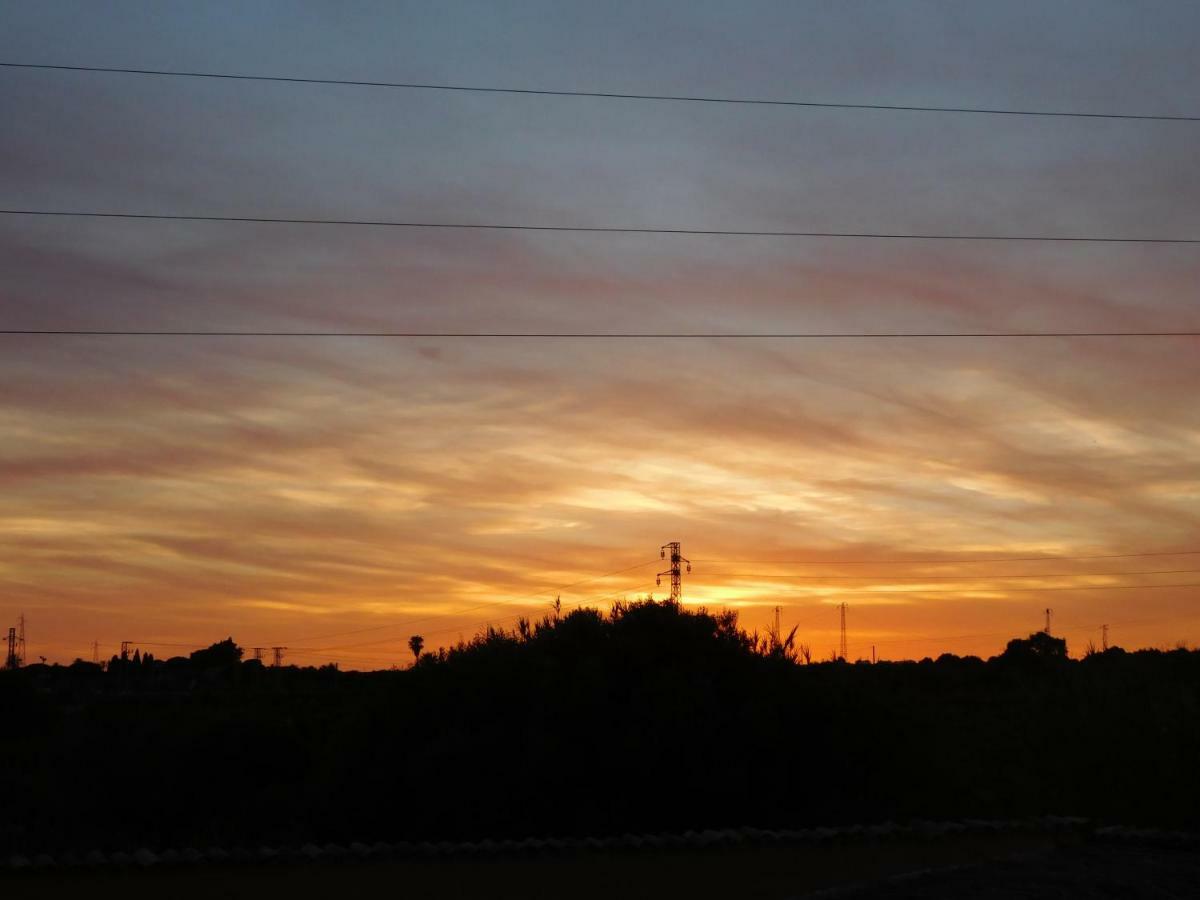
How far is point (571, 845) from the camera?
64.7 feet

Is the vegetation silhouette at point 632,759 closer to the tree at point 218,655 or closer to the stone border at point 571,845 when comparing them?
the stone border at point 571,845

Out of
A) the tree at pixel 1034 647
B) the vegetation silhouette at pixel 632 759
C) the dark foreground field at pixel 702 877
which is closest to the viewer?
the dark foreground field at pixel 702 877

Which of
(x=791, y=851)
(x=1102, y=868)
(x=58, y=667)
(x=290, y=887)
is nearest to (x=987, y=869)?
(x=1102, y=868)

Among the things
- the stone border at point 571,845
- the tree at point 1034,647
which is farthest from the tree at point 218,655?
the stone border at point 571,845

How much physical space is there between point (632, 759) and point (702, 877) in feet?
26.9

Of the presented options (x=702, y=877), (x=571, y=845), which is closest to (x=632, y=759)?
(x=571, y=845)

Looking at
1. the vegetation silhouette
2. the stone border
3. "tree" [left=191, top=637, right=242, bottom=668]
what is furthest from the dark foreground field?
"tree" [left=191, top=637, right=242, bottom=668]

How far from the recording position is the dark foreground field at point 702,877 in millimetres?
15289

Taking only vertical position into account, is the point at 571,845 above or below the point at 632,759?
below

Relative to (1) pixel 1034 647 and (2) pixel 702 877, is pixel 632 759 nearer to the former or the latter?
(2) pixel 702 877

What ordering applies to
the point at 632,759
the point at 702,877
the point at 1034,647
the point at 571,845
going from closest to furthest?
1. the point at 702,877
2. the point at 571,845
3. the point at 632,759
4. the point at 1034,647

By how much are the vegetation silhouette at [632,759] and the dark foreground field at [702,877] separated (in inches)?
240

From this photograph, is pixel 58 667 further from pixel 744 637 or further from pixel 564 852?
pixel 564 852

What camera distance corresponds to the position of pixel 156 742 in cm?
3981
